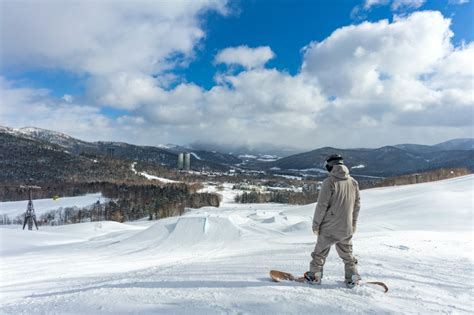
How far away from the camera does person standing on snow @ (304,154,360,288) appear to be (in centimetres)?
523

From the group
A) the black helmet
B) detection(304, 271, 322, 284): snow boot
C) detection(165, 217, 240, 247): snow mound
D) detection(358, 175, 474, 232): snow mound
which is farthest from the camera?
detection(165, 217, 240, 247): snow mound

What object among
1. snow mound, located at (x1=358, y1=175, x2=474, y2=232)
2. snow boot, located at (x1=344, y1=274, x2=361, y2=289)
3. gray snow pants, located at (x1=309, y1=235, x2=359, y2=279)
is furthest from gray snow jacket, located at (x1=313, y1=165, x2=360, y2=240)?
snow mound, located at (x1=358, y1=175, x2=474, y2=232)

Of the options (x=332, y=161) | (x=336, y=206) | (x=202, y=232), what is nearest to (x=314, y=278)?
(x=336, y=206)

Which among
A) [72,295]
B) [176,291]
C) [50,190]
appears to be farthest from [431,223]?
[50,190]

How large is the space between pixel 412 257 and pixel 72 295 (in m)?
7.90

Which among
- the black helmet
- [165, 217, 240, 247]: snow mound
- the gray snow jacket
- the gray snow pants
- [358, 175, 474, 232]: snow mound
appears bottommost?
[165, 217, 240, 247]: snow mound

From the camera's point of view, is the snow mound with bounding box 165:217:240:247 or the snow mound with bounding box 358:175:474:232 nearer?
the snow mound with bounding box 358:175:474:232

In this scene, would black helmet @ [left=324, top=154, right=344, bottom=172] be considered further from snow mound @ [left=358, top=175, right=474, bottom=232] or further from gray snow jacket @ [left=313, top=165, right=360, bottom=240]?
snow mound @ [left=358, top=175, right=474, bottom=232]

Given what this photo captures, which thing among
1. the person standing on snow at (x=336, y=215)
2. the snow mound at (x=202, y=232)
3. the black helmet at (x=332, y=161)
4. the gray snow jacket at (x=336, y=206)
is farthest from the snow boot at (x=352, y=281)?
the snow mound at (x=202, y=232)

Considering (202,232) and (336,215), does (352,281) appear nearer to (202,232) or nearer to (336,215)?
(336,215)

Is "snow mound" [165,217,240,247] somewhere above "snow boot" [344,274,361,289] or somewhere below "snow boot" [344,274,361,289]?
below

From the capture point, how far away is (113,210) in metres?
92.6

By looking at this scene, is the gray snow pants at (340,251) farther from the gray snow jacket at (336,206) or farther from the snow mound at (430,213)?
the snow mound at (430,213)

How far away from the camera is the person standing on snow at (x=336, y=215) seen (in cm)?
523
